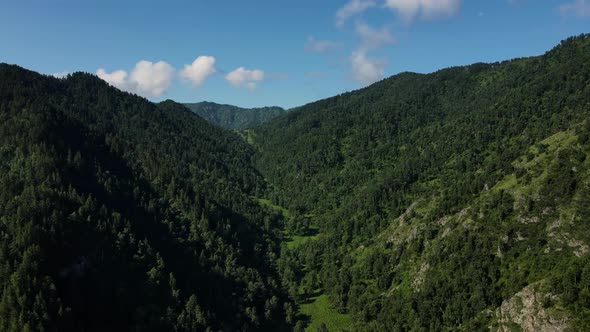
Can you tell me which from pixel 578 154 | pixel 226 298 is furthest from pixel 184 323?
pixel 578 154

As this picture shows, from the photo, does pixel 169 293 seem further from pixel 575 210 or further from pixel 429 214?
pixel 575 210

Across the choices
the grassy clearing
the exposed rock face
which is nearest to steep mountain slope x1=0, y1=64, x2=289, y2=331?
the grassy clearing

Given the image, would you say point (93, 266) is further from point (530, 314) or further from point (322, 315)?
point (530, 314)

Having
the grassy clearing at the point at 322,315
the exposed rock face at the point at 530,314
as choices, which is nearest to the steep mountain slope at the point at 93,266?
the grassy clearing at the point at 322,315

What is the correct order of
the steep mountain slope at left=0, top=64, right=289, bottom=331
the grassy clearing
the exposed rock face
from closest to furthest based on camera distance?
the exposed rock face → the steep mountain slope at left=0, top=64, right=289, bottom=331 → the grassy clearing

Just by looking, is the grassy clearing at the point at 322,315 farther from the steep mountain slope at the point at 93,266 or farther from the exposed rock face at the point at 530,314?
the exposed rock face at the point at 530,314

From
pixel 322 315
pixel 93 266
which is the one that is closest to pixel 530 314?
pixel 322 315

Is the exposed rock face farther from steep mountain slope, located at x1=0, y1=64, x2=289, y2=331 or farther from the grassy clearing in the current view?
steep mountain slope, located at x1=0, y1=64, x2=289, y2=331
